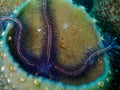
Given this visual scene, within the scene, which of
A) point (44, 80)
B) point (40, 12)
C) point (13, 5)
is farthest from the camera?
point (13, 5)

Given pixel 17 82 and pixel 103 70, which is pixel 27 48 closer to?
pixel 17 82

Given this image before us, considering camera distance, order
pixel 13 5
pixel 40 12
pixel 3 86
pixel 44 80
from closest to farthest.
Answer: pixel 44 80, pixel 3 86, pixel 40 12, pixel 13 5

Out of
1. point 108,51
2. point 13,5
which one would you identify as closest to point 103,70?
point 108,51

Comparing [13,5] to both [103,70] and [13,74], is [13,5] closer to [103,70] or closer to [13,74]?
[13,74]

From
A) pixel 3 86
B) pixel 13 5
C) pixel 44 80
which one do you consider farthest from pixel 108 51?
pixel 13 5

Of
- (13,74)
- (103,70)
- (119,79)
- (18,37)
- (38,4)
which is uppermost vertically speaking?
(38,4)

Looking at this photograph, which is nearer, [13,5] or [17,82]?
[17,82]

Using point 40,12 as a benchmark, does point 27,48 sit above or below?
below
